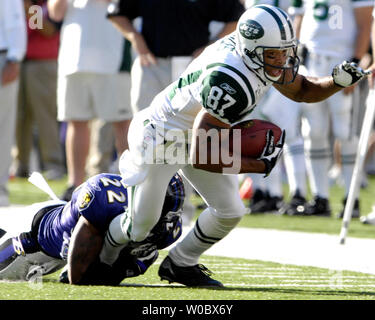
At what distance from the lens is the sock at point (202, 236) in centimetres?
516

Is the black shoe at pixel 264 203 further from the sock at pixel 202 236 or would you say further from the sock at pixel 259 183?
the sock at pixel 202 236

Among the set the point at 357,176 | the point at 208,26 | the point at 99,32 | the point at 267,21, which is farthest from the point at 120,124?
the point at 267,21

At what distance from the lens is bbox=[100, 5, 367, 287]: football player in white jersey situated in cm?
462

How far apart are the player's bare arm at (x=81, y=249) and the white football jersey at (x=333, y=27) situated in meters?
4.04

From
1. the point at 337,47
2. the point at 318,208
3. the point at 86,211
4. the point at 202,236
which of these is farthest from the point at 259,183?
the point at 86,211

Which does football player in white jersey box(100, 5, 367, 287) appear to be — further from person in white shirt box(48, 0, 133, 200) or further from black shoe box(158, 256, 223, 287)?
person in white shirt box(48, 0, 133, 200)

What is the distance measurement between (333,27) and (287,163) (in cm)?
134

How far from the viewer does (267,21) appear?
474cm

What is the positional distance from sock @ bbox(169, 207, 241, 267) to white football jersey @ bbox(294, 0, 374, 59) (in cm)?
367

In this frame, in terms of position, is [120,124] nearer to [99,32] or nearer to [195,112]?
[99,32]

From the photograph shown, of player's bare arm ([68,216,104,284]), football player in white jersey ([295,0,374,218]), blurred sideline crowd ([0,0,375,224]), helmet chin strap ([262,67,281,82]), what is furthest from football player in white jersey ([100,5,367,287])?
football player in white jersey ([295,0,374,218])

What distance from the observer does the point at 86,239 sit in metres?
5.02

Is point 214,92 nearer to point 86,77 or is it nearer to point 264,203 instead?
point 86,77
